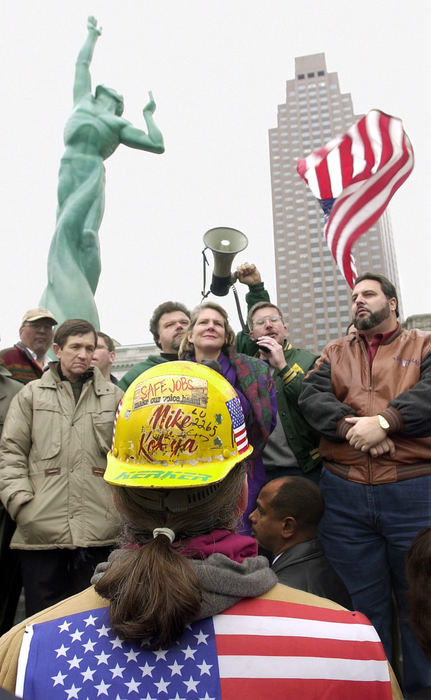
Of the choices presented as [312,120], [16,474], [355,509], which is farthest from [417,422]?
[312,120]

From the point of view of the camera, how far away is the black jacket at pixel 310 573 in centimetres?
257

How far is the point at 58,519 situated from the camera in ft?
10.1

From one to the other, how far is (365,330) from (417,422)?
2.37 ft

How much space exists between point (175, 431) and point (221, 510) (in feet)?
0.70

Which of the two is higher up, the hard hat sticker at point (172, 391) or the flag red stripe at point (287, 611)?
the hard hat sticker at point (172, 391)

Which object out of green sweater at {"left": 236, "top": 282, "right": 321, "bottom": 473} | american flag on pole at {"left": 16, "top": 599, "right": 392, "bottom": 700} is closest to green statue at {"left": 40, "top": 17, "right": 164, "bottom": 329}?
green sweater at {"left": 236, "top": 282, "right": 321, "bottom": 473}

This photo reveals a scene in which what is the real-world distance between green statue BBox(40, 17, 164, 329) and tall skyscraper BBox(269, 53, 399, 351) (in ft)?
329

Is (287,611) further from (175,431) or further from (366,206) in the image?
(366,206)

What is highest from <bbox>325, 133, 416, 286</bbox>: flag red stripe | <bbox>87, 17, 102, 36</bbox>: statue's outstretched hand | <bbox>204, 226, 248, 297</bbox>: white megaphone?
<bbox>87, 17, 102, 36</bbox>: statue's outstretched hand

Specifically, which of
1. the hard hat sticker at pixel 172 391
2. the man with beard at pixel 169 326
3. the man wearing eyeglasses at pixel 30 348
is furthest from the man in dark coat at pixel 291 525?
the man wearing eyeglasses at pixel 30 348

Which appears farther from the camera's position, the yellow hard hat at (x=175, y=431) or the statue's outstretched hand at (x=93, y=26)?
the statue's outstretched hand at (x=93, y=26)

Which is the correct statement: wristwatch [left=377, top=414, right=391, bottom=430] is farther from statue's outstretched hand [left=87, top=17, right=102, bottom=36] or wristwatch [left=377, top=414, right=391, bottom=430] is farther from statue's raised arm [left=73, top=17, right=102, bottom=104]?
statue's outstretched hand [left=87, top=17, right=102, bottom=36]

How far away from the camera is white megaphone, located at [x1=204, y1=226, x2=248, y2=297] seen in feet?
16.7

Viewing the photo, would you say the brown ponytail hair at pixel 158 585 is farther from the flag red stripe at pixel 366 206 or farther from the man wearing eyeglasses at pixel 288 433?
the flag red stripe at pixel 366 206
